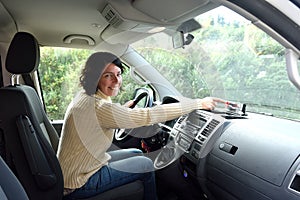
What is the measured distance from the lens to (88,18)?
6.59ft

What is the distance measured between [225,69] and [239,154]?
1.52 ft

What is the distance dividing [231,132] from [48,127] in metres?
1.10

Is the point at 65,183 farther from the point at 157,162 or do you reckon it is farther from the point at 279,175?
the point at 279,175

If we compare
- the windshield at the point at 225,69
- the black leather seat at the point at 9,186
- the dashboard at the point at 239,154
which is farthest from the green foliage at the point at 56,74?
the black leather seat at the point at 9,186

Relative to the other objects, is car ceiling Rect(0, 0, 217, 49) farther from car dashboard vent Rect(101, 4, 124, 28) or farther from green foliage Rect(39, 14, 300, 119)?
green foliage Rect(39, 14, 300, 119)

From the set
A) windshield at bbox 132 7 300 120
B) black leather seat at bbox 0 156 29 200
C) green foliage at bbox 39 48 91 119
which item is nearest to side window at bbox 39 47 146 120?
green foliage at bbox 39 48 91 119

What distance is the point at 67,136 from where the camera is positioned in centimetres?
165

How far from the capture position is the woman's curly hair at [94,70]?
1.69 metres

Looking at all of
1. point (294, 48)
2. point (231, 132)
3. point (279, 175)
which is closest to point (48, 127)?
point (231, 132)

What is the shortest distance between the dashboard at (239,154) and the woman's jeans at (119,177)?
0.25 metres

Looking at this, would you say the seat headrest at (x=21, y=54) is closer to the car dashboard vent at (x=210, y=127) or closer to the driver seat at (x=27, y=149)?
the driver seat at (x=27, y=149)

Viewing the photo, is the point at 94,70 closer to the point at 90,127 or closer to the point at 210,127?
the point at 90,127

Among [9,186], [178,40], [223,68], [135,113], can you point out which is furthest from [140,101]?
[9,186]

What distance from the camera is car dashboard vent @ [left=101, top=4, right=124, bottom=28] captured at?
5.75 ft
